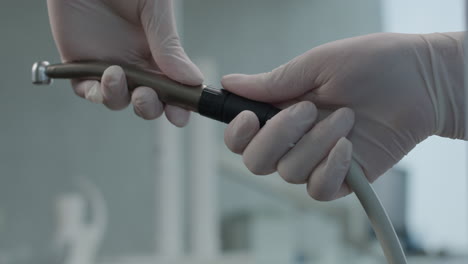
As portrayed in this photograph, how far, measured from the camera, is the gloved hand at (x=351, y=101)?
0.53m

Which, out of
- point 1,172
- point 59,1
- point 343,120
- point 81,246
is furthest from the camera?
point 1,172

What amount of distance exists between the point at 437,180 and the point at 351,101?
5.15 ft

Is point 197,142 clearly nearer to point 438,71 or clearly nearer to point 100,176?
point 100,176

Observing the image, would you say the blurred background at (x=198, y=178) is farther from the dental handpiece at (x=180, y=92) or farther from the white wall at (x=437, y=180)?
the dental handpiece at (x=180, y=92)

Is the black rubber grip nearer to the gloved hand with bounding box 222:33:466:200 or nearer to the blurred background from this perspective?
the gloved hand with bounding box 222:33:466:200

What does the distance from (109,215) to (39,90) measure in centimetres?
69

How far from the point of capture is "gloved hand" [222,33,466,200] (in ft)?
1.73

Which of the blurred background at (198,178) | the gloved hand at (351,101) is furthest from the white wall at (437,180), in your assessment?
the gloved hand at (351,101)

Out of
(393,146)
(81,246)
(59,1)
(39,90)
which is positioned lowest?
(81,246)

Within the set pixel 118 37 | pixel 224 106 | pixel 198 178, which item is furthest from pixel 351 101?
pixel 198 178

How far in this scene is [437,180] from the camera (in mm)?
1970

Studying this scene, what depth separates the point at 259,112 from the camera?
526 mm

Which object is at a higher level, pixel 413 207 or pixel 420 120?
pixel 420 120

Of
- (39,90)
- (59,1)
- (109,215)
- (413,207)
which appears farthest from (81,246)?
(59,1)
